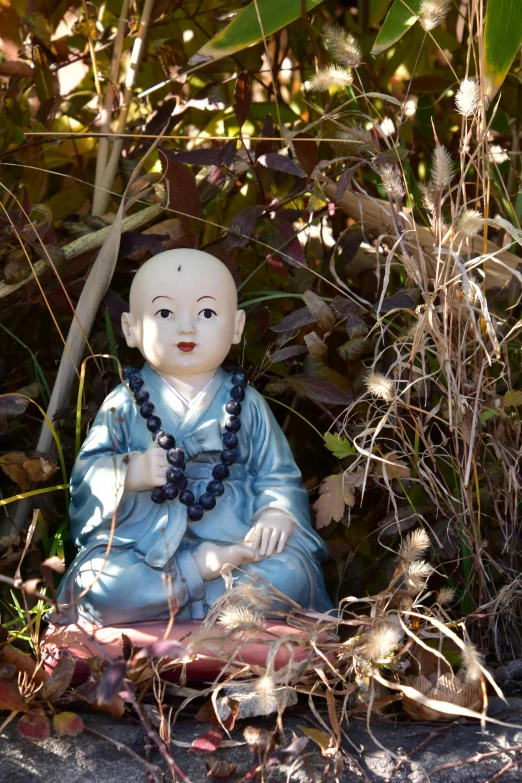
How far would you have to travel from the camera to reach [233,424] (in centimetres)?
186

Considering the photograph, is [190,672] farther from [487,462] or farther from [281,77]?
[281,77]

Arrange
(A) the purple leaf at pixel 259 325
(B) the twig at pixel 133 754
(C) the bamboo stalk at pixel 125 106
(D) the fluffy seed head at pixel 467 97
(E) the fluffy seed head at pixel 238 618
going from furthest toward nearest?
1. (C) the bamboo stalk at pixel 125 106
2. (A) the purple leaf at pixel 259 325
3. (D) the fluffy seed head at pixel 467 97
4. (E) the fluffy seed head at pixel 238 618
5. (B) the twig at pixel 133 754

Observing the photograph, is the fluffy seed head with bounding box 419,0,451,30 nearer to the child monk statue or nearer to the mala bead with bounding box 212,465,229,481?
the child monk statue

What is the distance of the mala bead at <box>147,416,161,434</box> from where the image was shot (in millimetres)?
1828

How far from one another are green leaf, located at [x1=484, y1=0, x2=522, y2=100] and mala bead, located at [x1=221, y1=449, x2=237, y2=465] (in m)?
0.87

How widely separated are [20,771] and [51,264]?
1.02m

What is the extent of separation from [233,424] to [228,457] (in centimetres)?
7

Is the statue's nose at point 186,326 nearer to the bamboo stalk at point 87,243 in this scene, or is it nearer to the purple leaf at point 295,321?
the purple leaf at point 295,321

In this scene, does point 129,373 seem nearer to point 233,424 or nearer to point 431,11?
point 233,424

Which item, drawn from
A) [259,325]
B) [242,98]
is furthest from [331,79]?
[259,325]

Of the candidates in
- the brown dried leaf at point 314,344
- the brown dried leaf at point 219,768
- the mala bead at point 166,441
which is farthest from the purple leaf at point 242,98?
the brown dried leaf at point 219,768

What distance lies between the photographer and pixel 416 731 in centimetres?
152

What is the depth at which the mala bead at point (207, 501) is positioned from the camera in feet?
5.87

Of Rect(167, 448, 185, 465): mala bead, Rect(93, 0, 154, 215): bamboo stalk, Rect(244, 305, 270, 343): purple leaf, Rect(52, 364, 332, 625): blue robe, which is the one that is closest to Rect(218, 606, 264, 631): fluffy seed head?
Rect(52, 364, 332, 625): blue robe
